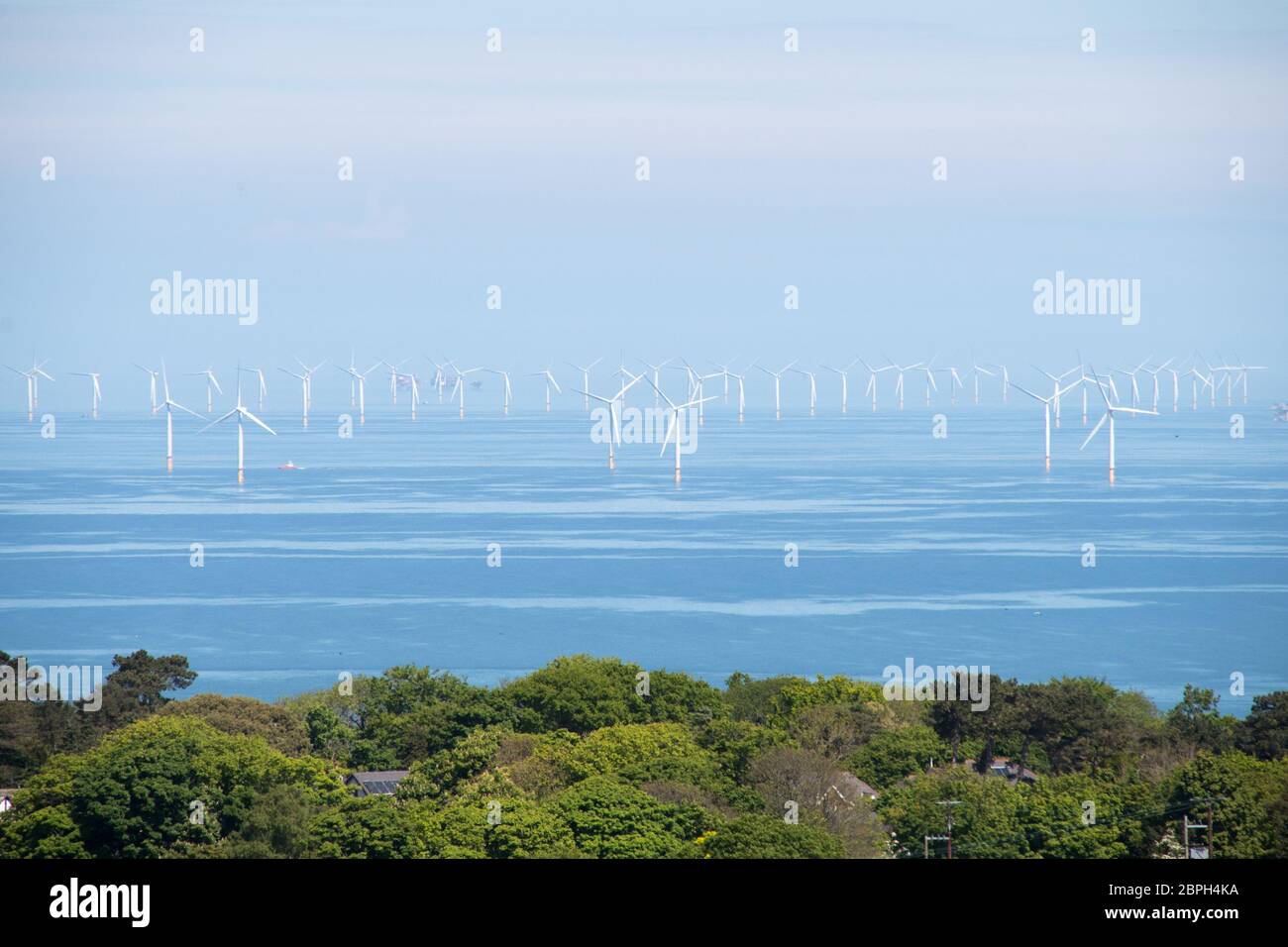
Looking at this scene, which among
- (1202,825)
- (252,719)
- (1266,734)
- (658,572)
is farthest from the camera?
(658,572)

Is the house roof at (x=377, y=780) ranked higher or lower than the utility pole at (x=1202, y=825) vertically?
lower

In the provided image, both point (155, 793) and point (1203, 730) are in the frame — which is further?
point (1203, 730)

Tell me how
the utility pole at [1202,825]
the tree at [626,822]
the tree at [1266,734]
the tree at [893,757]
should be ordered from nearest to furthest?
the tree at [626,822] → the utility pole at [1202,825] → the tree at [893,757] → the tree at [1266,734]

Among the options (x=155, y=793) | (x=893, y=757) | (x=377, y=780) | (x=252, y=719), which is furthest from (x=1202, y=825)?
(x=252, y=719)

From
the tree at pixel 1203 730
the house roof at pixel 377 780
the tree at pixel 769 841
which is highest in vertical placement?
the tree at pixel 769 841

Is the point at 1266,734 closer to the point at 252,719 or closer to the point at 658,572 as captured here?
the point at 252,719

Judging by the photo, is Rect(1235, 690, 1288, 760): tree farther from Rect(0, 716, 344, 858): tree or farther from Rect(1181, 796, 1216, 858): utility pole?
Rect(0, 716, 344, 858): tree

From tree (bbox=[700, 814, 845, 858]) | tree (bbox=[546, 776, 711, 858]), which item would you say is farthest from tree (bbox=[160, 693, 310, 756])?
tree (bbox=[700, 814, 845, 858])

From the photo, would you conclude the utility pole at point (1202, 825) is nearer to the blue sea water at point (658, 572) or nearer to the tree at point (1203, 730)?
the tree at point (1203, 730)

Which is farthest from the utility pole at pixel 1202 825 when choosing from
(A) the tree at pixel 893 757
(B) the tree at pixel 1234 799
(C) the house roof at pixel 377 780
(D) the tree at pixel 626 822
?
(C) the house roof at pixel 377 780
